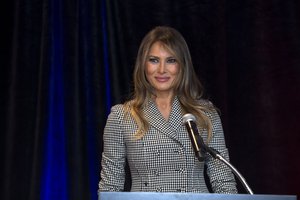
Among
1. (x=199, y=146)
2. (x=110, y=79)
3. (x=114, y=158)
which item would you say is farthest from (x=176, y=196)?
(x=110, y=79)

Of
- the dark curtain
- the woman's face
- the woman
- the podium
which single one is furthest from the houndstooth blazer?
the podium

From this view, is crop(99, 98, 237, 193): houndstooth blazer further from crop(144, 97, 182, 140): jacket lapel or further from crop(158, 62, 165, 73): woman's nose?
crop(158, 62, 165, 73): woman's nose

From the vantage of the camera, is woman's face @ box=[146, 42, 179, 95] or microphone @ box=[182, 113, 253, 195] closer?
microphone @ box=[182, 113, 253, 195]

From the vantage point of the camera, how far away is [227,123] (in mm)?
2912

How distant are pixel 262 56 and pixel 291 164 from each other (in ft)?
1.91

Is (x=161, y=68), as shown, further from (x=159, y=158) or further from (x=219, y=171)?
(x=219, y=171)

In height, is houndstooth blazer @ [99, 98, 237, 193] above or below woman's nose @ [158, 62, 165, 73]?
below

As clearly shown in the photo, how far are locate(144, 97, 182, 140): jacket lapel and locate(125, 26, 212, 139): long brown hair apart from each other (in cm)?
3

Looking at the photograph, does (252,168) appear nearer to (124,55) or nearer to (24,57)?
(124,55)

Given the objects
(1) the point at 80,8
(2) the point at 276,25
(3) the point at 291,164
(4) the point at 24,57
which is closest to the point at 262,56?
(2) the point at 276,25

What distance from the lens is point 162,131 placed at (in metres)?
2.42

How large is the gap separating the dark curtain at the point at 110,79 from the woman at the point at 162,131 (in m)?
0.41

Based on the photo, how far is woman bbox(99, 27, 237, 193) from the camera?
93.5 inches

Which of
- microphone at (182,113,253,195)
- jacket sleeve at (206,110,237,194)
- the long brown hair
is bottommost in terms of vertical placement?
jacket sleeve at (206,110,237,194)
